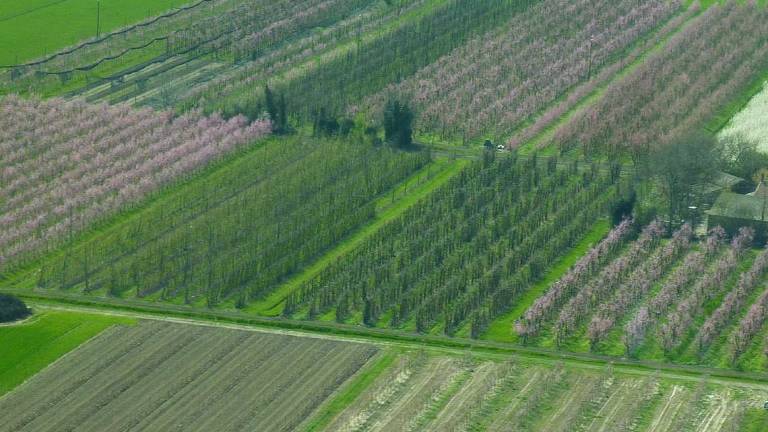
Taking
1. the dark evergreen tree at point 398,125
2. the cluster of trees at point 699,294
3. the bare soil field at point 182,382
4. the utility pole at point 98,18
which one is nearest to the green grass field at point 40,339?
the bare soil field at point 182,382

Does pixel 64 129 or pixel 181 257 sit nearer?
pixel 181 257

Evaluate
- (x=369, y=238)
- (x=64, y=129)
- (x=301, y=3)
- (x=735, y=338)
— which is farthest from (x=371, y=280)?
(x=301, y=3)

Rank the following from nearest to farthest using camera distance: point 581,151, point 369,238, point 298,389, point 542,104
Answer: point 298,389 < point 369,238 < point 581,151 < point 542,104

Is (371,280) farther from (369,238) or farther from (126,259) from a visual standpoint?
(126,259)

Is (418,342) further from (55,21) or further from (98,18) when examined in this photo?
(55,21)

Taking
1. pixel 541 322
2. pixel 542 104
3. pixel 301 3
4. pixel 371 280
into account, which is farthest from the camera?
pixel 301 3

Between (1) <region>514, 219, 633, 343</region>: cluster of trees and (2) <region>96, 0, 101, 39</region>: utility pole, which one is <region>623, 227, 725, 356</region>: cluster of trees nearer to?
(1) <region>514, 219, 633, 343</region>: cluster of trees

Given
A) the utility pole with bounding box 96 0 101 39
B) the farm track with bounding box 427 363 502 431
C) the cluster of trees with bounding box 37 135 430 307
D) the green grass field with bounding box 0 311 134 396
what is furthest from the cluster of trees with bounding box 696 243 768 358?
the utility pole with bounding box 96 0 101 39
